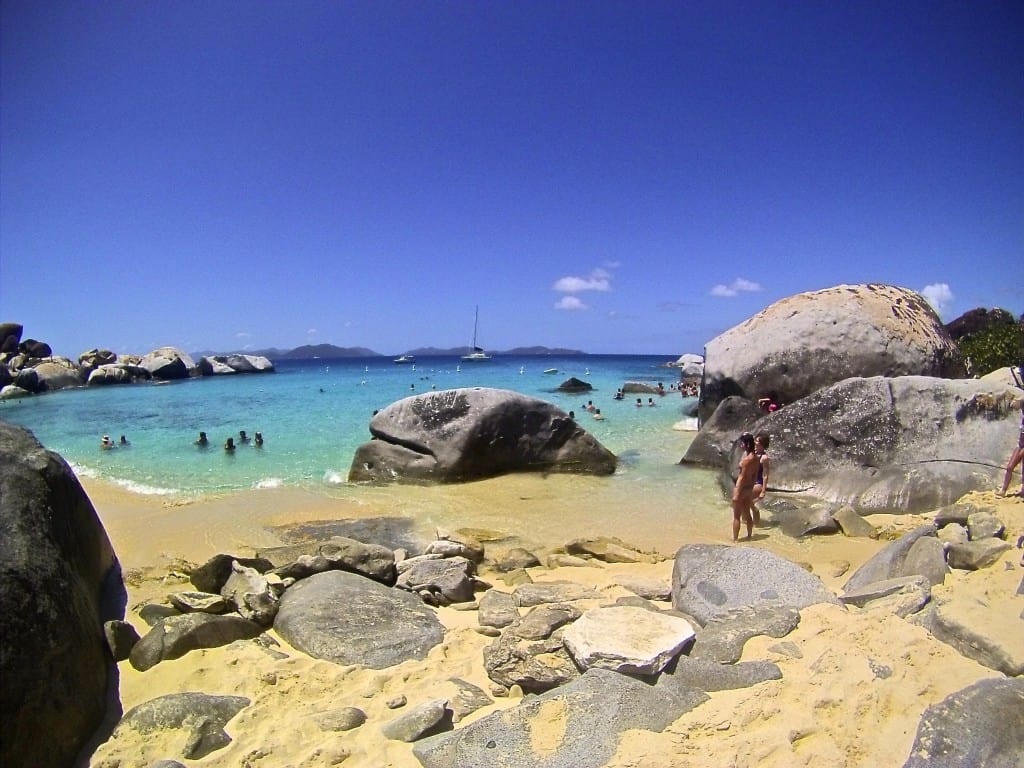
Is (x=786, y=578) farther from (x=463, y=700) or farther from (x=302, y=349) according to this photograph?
(x=302, y=349)

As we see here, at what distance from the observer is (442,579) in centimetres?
571

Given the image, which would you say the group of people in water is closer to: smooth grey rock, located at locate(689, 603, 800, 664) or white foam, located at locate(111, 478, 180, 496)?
white foam, located at locate(111, 478, 180, 496)

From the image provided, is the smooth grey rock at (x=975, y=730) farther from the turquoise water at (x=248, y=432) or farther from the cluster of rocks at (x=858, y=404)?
the turquoise water at (x=248, y=432)

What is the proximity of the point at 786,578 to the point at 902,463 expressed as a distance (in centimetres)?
478

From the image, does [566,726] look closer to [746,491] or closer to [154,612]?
[154,612]

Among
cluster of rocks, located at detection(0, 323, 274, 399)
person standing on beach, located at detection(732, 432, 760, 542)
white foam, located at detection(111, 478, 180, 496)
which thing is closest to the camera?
person standing on beach, located at detection(732, 432, 760, 542)

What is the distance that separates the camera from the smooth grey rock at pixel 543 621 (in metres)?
4.41

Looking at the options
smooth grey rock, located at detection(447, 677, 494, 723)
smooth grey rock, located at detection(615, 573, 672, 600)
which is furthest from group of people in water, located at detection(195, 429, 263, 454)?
smooth grey rock, located at detection(447, 677, 494, 723)

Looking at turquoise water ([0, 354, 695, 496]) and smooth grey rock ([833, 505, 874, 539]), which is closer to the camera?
smooth grey rock ([833, 505, 874, 539])

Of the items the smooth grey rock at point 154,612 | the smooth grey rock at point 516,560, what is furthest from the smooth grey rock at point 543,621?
the smooth grey rock at point 154,612

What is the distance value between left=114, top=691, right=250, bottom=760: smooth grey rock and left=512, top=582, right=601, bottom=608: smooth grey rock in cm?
249

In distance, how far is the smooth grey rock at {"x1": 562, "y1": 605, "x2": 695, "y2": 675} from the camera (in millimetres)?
3557

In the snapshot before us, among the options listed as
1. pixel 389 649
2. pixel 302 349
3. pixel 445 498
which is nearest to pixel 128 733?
pixel 389 649

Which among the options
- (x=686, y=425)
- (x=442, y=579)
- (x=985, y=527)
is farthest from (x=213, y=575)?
(x=686, y=425)
